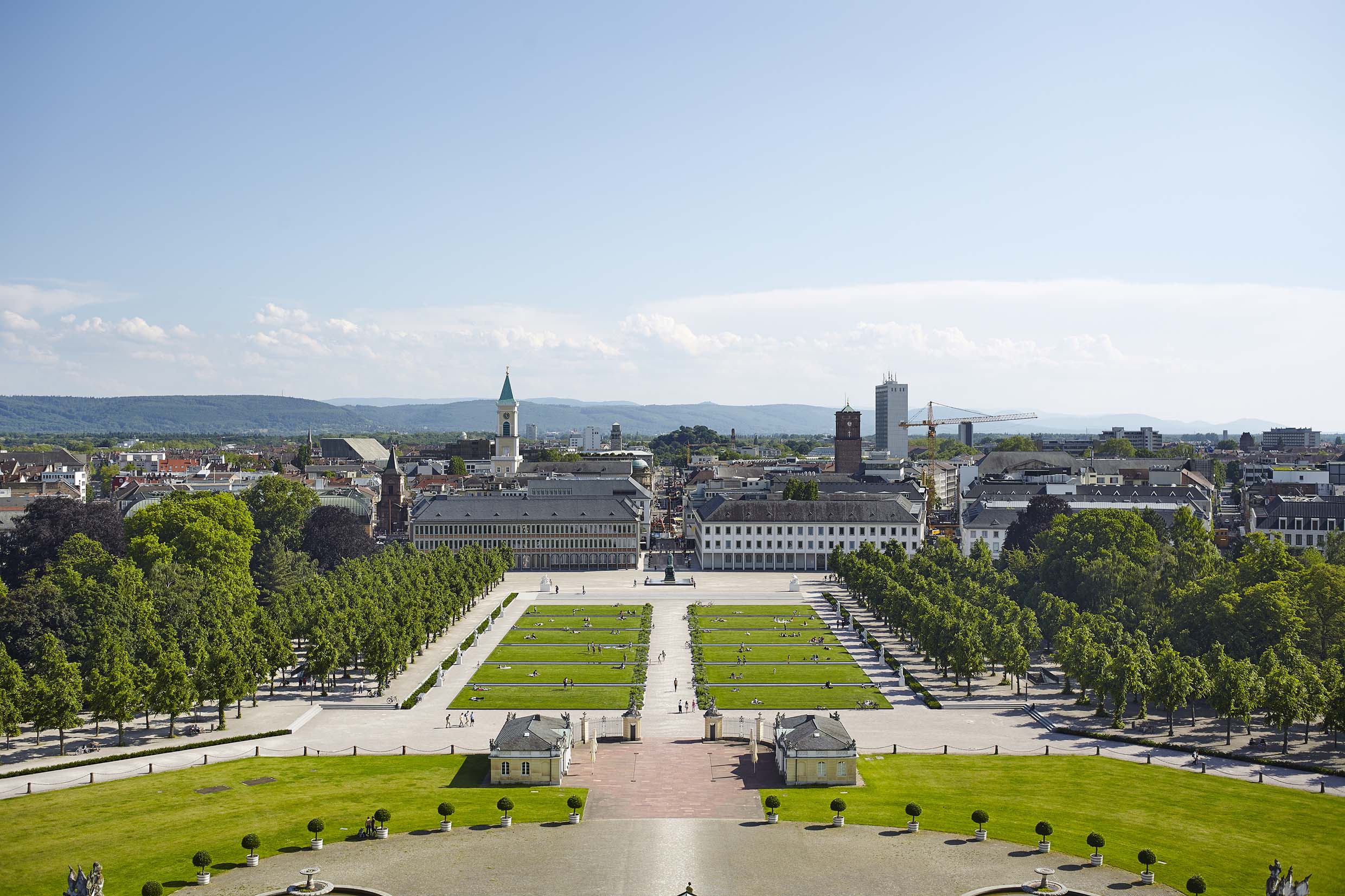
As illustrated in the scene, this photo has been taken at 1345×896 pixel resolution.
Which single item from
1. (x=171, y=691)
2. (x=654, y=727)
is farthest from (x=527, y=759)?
(x=171, y=691)

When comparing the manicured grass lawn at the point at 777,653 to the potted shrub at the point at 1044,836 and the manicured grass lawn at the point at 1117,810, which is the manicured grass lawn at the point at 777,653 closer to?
the manicured grass lawn at the point at 1117,810

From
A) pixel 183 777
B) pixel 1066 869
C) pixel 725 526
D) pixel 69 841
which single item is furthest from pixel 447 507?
pixel 1066 869

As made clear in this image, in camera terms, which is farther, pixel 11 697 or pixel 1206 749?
pixel 1206 749

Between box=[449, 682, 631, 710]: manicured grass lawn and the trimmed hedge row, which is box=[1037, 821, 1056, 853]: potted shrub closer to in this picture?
the trimmed hedge row

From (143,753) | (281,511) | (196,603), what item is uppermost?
(281,511)

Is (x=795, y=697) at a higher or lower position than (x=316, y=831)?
lower

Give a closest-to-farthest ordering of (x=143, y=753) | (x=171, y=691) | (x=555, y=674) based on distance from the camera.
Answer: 1. (x=143, y=753)
2. (x=171, y=691)
3. (x=555, y=674)

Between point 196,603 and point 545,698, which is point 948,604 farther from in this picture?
point 196,603
